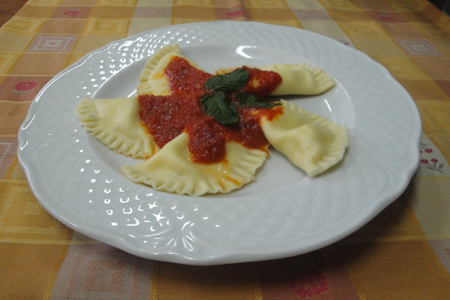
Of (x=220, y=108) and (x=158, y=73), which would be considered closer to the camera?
(x=220, y=108)

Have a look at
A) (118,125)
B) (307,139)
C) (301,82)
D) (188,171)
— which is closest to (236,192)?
(188,171)

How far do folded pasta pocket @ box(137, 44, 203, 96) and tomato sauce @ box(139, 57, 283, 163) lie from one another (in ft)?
0.80

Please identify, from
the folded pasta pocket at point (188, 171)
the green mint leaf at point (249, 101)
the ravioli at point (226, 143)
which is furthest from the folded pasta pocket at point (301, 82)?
the folded pasta pocket at point (188, 171)

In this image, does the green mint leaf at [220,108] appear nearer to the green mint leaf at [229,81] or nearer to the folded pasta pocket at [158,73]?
the green mint leaf at [229,81]

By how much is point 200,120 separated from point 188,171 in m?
0.51

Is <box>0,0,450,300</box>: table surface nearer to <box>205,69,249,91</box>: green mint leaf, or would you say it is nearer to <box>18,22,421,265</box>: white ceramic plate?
<box>18,22,421,265</box>: white ceramic plate

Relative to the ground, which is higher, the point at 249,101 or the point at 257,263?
the point at 249,101

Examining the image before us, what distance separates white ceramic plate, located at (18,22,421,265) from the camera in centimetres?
188

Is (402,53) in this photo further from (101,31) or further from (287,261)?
(101,31)

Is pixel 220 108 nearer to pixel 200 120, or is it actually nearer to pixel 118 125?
pixel 200 120

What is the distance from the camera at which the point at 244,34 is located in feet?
12.9

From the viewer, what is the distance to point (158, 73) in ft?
11.3

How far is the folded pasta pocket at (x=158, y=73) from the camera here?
3352 millimetres

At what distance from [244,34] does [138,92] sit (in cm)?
148
